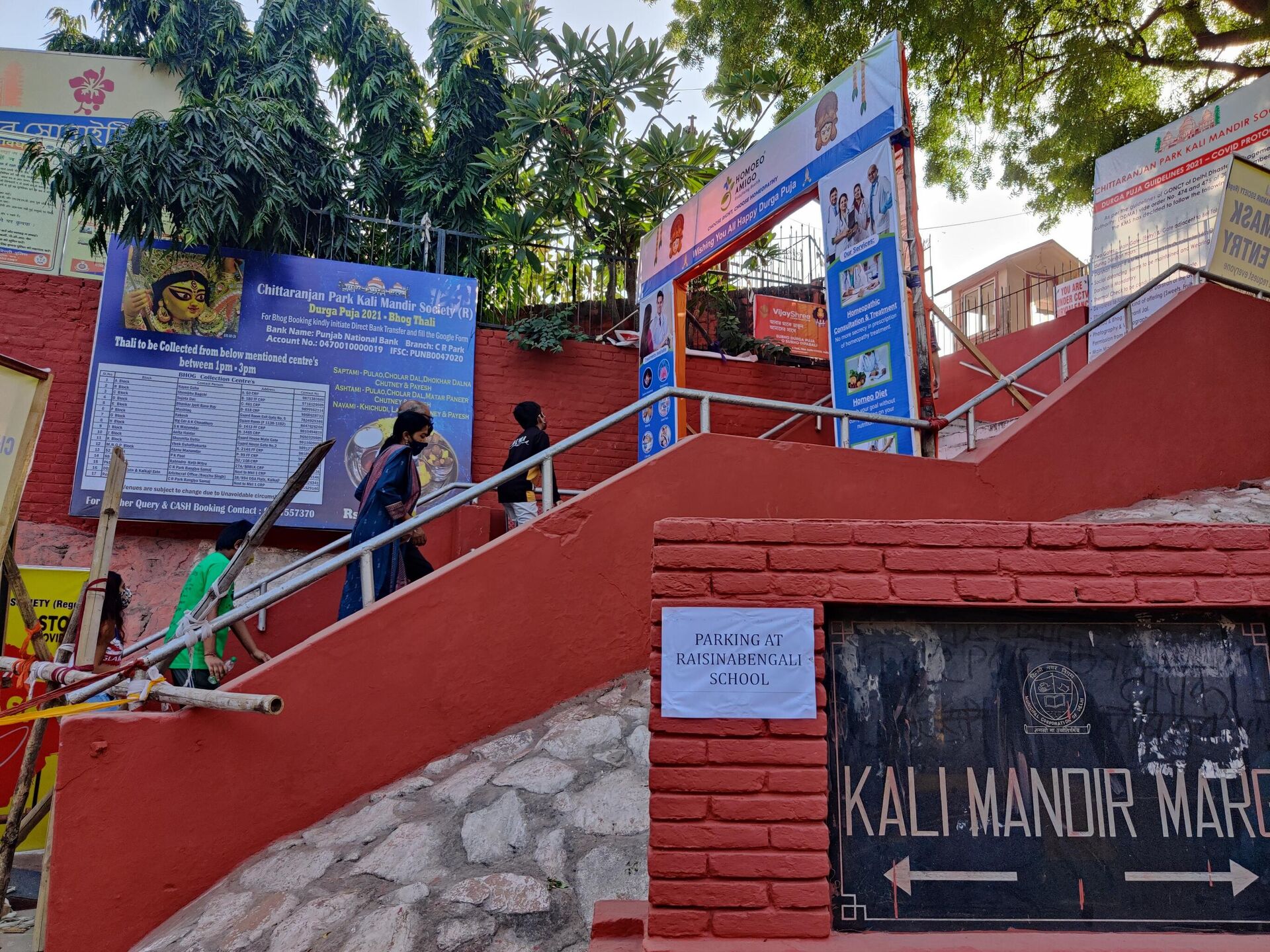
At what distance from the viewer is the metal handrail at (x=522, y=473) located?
4781 mm

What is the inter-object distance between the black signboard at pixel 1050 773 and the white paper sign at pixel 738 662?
0.15 m

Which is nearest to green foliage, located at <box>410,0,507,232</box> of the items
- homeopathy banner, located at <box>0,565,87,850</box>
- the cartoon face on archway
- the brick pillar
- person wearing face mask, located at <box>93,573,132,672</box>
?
the cartoon face on archway

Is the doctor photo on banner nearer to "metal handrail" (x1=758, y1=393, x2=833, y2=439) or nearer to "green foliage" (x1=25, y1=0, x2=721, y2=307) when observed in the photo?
"metal handrail" (x1=758, y1=393, x2=833, y2=439)

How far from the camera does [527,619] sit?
5477mm

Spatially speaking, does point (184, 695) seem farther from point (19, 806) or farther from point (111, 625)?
point (111, 625)

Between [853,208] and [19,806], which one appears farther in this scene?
[853,208]

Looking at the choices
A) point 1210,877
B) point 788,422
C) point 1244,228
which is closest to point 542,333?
point 788,422

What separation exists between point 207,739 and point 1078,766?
12.4 feet

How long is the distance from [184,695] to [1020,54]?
558 inches

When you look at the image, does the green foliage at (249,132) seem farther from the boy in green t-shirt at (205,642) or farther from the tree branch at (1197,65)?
the tree branch at (1197,65)

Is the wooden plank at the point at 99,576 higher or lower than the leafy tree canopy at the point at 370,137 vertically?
lower

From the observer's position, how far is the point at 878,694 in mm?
2955

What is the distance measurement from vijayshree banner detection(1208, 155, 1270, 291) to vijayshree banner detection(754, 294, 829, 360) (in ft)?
14.4

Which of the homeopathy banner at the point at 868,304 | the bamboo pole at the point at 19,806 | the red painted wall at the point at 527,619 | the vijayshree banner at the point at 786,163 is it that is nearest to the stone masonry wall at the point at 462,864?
the red painted wall at the point at 527,619
